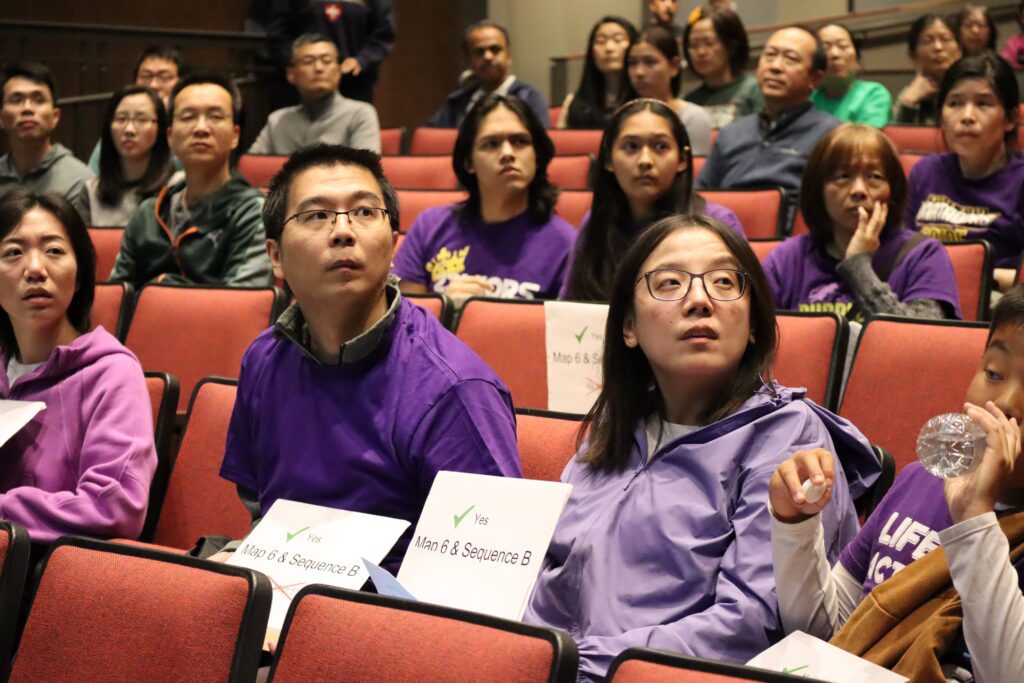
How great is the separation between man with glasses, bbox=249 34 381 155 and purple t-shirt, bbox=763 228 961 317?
113 inches

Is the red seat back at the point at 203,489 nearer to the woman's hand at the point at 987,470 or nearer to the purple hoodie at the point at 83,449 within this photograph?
the purple hoodie at the point at 83,449

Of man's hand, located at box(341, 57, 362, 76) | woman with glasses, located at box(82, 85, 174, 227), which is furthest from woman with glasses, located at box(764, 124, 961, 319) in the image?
man's hand, located at box(341, 57, 362, 76)

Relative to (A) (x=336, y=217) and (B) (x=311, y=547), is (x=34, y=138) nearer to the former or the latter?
(A) (x=336, y=217)

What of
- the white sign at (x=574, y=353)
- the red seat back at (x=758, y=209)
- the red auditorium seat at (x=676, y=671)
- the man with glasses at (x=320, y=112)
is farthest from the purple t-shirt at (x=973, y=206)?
the man with glasses at (x=320, y=112)

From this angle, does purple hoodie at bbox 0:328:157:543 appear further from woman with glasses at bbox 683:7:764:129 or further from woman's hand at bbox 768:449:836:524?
woman with glasses at bbox 683:7:764:129

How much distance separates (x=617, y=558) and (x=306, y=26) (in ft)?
17.2

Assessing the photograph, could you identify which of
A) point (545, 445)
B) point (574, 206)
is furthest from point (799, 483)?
point (574, 206)

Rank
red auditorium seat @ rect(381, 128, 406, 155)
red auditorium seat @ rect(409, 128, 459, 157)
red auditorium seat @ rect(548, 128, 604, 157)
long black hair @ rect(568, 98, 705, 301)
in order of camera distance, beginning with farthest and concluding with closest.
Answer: red auditorium seat @ rect(381, 128, 406, 155) → red auditorium seat @ rect(409, 128, 459, 157) → red auditorium seat @ rect(548, 128, 604, 157) → long black hair @ rect(568, 98, 705, 301)

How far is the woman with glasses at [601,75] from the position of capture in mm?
5598

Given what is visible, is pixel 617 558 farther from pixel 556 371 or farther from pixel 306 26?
pixel 306 26

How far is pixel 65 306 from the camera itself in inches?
95.9

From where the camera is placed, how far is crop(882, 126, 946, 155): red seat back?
4980 mm

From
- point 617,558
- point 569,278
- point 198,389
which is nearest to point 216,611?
point 617,558

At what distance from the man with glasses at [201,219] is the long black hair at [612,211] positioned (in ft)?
3.31
